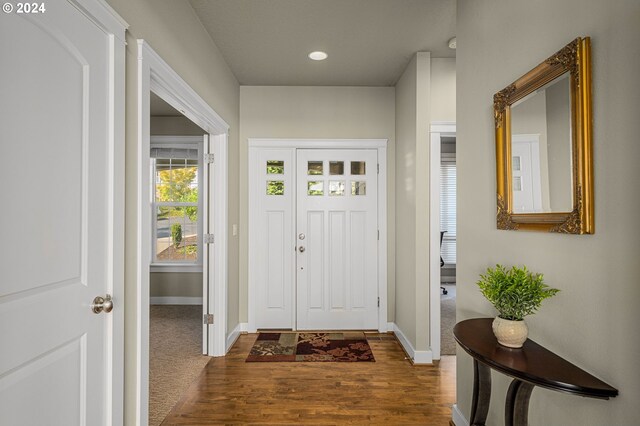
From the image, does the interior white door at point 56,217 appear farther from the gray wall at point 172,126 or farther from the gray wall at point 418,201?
the gray wall at point 172,126

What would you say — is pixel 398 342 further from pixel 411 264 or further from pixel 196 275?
pixel 196 275

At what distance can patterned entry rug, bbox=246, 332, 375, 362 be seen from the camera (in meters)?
3.23

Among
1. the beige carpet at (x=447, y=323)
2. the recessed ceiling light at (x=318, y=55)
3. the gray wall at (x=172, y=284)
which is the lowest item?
the beige carpet at (x=447, y=323)

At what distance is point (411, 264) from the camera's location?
3.32m

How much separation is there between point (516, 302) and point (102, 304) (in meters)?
1.64

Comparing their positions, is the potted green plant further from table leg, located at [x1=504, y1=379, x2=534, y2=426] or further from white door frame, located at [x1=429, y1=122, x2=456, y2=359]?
white door frame, located at [x1=429, y1=122, x2=456, y2=359]

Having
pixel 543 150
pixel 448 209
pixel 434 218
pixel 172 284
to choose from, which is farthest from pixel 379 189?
pixel 172 284

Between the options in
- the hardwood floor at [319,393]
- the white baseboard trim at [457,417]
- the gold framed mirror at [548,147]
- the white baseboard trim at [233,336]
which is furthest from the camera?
the white baseboard trim at [233,336]

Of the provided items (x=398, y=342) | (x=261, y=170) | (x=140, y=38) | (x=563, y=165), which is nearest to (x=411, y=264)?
(x=398, y=342)

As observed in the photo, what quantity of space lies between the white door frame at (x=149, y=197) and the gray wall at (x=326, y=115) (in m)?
0.68

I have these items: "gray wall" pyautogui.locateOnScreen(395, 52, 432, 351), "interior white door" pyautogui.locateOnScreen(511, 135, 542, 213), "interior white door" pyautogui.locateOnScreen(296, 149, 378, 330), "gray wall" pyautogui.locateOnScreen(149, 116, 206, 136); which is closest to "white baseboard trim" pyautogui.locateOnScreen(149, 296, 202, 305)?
"interior white door" pyautogui.locateOnScreen(296, 149, 378, 330)

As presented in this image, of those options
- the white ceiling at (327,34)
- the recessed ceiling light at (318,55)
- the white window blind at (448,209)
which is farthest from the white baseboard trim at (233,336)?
the white window blind at (448,209)

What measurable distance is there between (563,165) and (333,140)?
2.85m

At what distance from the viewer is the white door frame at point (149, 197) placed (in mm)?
1800
